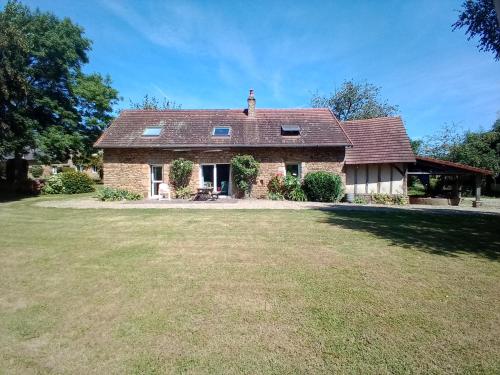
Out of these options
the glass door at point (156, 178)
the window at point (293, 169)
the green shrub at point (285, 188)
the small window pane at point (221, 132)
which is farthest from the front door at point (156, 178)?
the window at point (293, 169)

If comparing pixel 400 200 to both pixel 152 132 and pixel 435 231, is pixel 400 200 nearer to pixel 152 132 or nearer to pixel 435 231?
pixel 435 231

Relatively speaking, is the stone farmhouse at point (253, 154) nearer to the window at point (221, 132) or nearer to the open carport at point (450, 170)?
the window at point (221, 132)

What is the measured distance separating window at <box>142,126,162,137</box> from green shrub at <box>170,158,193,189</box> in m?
2.17

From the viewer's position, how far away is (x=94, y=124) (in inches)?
937

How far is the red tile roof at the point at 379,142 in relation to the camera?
53.0 feet

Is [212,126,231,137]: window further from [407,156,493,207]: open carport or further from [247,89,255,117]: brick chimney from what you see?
[407,156,493,207]: open carport

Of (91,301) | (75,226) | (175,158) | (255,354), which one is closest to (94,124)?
(175,158)

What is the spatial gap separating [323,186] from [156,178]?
30.3 ft

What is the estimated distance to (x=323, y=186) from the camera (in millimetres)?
15172

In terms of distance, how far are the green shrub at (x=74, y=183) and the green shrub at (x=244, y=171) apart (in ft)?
42.7

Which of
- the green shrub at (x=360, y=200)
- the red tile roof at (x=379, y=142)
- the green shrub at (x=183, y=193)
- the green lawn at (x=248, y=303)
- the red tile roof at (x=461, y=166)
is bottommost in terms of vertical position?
the green lawn at (x=248, y=303)

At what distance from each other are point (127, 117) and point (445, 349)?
1896 cm

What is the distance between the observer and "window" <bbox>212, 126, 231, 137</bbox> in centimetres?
1678

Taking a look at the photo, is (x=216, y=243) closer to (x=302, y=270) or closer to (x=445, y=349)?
(x=302, y=270)
